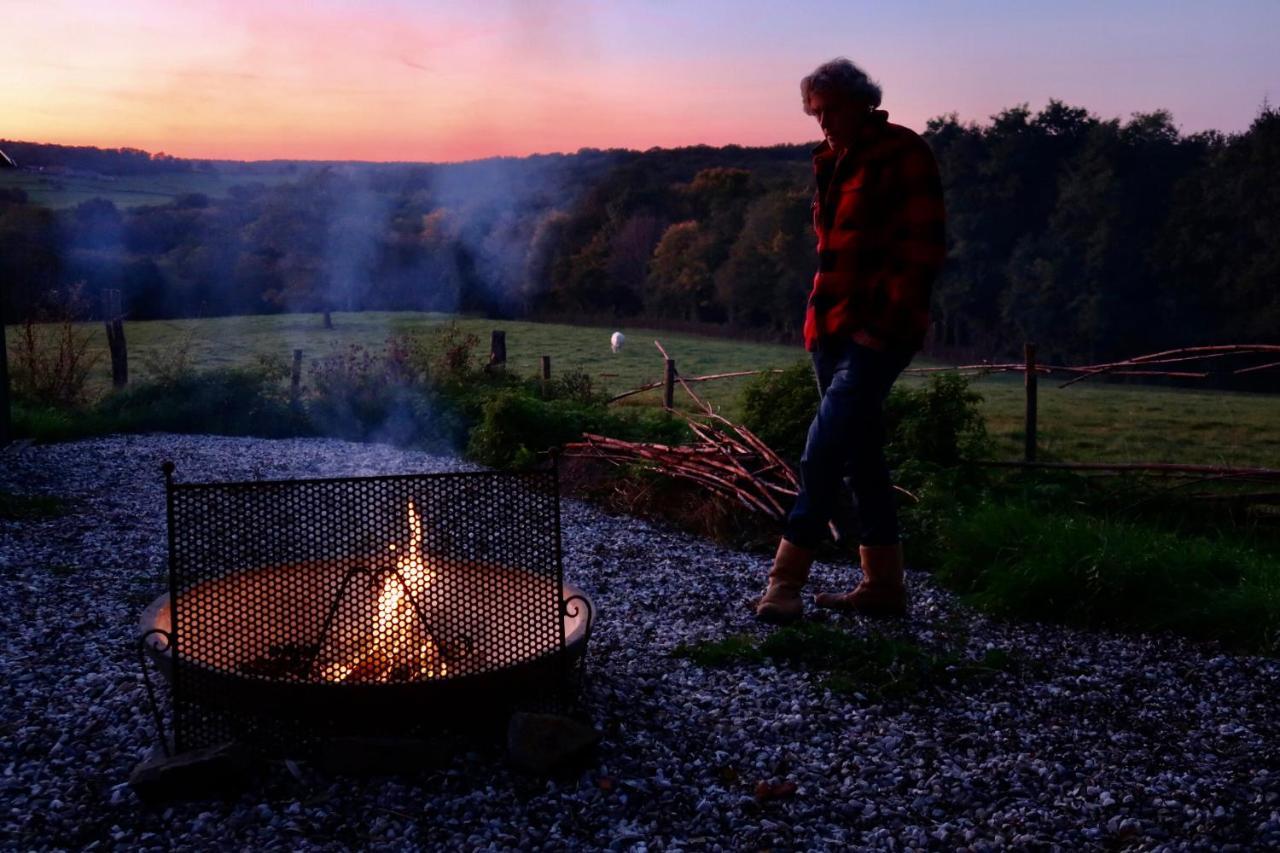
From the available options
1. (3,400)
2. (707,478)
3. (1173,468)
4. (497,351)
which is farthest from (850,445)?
(497,351)

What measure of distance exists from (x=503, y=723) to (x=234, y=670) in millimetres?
754

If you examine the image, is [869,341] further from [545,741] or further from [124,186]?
[124,186]

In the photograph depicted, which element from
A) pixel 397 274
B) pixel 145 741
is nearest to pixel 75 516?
pixel 145 741

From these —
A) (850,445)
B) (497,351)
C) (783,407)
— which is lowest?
(783,407)

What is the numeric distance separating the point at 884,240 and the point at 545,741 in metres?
2.12

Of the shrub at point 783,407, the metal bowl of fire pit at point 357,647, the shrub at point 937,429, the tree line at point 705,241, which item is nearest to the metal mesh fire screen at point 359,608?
the metal bowl of fire pit at point 357,647

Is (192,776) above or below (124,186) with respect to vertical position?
below

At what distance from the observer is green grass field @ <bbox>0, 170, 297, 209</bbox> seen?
74.7ft

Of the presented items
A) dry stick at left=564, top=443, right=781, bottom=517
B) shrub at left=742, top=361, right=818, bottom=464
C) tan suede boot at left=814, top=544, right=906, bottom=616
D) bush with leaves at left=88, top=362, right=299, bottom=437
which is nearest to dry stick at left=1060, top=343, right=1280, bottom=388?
shrub at left=742, top=361, right=818, bottom=464

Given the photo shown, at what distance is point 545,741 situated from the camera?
2.70m

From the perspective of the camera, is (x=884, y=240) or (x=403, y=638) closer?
(x=403, y=638)

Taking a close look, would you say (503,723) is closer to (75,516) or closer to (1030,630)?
(1030,630)

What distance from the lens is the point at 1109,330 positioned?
24.3 metres

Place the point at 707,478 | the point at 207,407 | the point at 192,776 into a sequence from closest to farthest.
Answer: the point at 192,776
the point at 707,478
the point at 207,407
